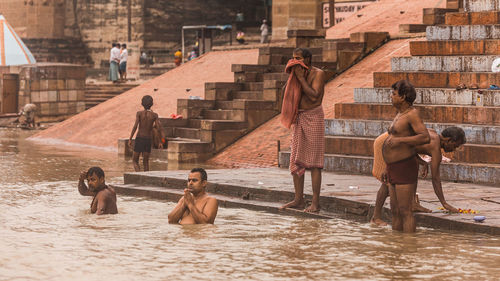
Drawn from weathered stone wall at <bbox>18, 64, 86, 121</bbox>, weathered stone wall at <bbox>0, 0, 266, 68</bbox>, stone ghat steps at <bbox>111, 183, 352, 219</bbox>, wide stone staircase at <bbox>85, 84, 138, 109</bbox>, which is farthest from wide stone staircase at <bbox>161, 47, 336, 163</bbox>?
weathered stone wall at <bbox>0, 0, 266, 68</bbox>

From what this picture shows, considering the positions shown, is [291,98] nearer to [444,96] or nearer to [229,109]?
[444,96]

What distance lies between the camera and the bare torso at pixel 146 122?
42.5 feet

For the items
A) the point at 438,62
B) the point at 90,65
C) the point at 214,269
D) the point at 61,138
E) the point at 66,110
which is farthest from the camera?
the point at 90,65

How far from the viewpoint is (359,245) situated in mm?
7434

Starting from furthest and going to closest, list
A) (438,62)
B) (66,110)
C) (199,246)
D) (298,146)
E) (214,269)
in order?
(66,110) → (438,62) → (298,146) → (199,246) → (214,269)

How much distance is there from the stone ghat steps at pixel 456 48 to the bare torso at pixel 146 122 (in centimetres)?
375

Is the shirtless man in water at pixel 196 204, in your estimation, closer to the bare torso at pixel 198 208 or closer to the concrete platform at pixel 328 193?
the bare torso at pixel 198 208

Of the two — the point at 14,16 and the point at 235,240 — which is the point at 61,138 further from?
the point at 14,16

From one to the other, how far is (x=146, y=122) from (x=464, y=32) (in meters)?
4.52

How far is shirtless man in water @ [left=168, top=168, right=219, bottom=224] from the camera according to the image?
827 centimetres

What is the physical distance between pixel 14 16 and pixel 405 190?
129 ft

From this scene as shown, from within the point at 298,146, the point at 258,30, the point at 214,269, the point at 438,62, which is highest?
the point at 258,30

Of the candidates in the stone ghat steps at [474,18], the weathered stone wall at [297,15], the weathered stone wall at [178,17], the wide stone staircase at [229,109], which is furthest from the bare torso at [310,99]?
the weathered stone wall at [178,17]

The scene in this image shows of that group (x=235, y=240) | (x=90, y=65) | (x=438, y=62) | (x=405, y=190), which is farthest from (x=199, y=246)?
(x=90, y=65)
